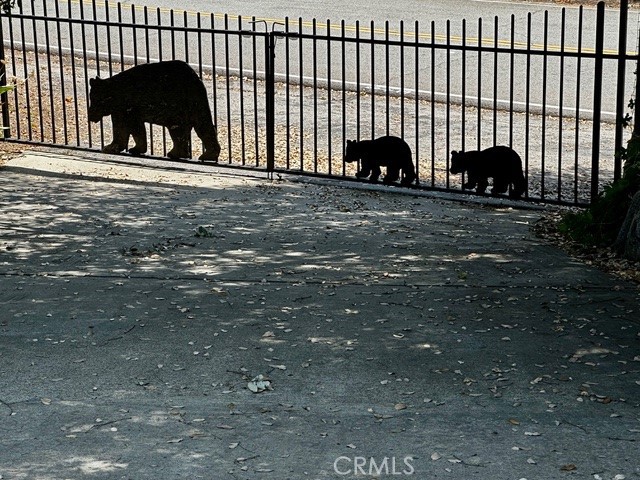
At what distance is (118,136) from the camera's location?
13242mm

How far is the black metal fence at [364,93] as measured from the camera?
11875 millimetres

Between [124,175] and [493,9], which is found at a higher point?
[493,9]

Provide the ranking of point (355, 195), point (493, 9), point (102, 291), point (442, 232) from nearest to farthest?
point (102, 291) < point (442, 232) < point (355, 195) < point (493, 9)

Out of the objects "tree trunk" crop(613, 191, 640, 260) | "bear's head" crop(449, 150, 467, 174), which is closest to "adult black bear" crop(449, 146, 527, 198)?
"bear's head" crop(449, 150, 467, 174)

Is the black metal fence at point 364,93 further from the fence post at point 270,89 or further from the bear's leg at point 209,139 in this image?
the bear's leg at point 209,139

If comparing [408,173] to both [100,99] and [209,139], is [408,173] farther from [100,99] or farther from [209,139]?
[100,99]

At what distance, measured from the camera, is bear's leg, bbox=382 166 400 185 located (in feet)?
40.2

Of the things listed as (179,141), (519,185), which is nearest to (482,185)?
(519,185)

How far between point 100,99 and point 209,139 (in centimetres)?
135

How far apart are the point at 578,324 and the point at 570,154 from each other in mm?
8070

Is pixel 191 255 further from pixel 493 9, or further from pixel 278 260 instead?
pixel 493 9

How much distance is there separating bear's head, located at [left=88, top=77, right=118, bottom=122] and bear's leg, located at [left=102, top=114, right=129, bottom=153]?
6.1 inches

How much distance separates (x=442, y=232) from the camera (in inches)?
399

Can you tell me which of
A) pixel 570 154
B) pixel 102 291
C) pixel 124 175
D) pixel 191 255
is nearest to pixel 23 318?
pixel 102 291
